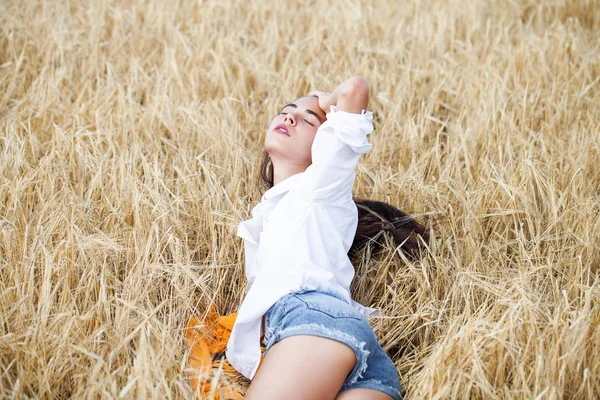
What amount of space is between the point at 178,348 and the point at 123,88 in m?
1.83

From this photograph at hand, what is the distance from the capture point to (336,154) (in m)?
1.86

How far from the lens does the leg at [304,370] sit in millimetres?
1519

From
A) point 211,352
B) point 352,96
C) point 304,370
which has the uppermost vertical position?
point 352,96

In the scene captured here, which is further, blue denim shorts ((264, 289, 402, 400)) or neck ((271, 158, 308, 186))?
neck ((271, 158, 308, 186))

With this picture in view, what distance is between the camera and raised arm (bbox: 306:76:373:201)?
1860 mm

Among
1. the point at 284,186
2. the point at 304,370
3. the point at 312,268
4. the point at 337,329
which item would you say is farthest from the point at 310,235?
the point at 304,370

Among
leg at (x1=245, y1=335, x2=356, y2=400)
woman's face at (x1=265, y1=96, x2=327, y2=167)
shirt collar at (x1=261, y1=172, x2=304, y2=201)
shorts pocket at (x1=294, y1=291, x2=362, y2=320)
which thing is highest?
woman's face at (x1=265, y1=96, x2=327, y2=167)

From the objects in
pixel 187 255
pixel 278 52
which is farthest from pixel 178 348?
pixel 278 52

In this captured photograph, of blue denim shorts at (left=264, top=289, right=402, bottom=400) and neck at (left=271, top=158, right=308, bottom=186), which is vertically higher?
neck at (left=271, top=158, right=308, bottom=186)

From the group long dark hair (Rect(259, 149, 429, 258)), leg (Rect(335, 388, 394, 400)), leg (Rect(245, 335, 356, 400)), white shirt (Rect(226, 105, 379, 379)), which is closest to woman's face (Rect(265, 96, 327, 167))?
white shirt (Rect(226, 105, 379, 379))

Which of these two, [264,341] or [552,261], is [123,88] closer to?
[264,341]

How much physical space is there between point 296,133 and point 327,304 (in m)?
0.66

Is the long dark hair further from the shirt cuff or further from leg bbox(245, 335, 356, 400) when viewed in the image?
leg bbox(245, 335, 356, 400)

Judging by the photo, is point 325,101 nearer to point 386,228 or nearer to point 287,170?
point 287,170
